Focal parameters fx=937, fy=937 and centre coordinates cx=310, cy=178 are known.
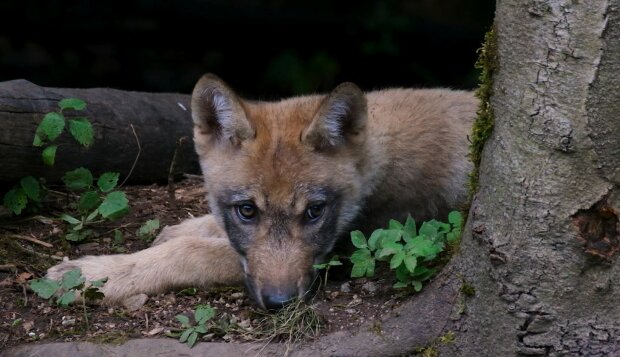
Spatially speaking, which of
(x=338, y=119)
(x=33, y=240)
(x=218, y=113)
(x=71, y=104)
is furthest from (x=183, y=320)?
(x=71, y=104)

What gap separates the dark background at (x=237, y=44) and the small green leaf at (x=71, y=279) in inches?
275

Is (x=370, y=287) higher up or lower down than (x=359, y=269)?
lower down

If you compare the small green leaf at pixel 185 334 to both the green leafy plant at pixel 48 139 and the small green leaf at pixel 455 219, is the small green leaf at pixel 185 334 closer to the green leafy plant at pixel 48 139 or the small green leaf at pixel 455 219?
the small green leaf at pixel 455 219

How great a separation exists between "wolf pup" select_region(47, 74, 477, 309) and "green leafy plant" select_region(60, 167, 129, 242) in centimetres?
41

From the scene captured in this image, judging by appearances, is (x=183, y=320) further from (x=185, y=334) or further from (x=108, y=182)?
(x=108, y=182)

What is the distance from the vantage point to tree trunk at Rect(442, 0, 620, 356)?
12.6 ft

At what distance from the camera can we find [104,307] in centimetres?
527

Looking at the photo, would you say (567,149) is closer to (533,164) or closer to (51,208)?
(533,164)

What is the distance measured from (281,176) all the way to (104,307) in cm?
126

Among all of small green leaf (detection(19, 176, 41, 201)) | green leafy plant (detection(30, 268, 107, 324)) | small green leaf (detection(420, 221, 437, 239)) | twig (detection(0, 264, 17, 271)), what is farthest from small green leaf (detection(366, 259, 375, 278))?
small green leaf (detection(19, 176, 41, 201))

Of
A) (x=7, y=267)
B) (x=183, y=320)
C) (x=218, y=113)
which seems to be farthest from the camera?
(x=7, y=267)

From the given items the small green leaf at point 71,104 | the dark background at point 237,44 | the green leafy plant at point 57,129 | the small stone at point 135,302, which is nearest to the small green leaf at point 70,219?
the green leafy plant at point 57,129

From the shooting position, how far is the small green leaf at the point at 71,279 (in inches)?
197

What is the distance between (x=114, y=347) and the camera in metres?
4.73
